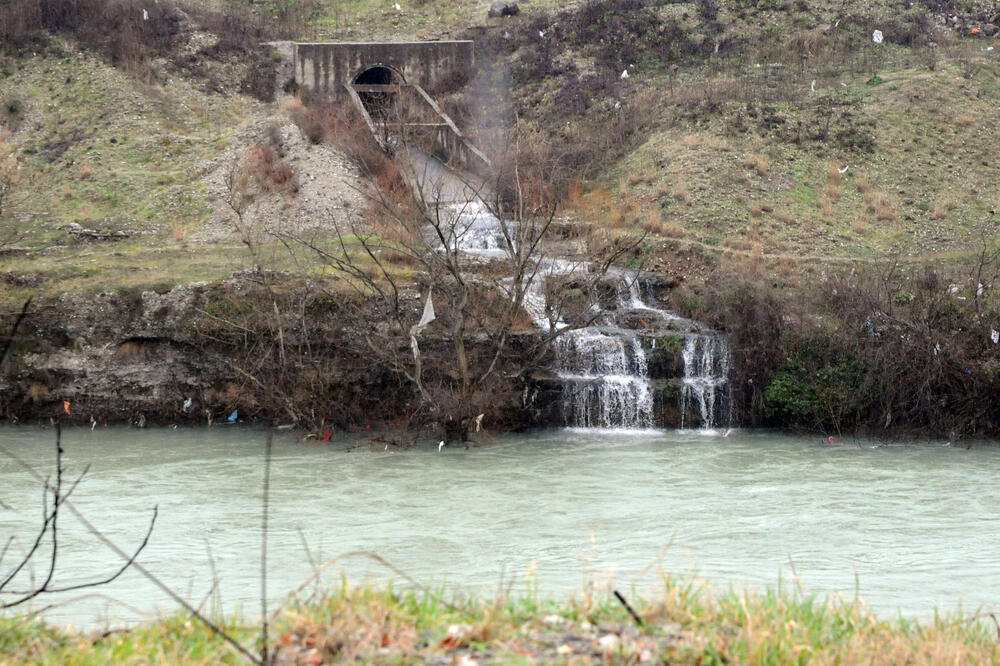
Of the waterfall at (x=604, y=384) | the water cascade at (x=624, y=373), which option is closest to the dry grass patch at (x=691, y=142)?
the water cascade at (x=624, y=373)

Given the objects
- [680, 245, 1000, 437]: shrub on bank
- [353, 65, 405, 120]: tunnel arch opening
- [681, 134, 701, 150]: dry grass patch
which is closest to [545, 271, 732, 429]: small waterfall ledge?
[680, 245, 1000, 437]: shrub on bank

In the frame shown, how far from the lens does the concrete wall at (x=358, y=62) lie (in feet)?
136

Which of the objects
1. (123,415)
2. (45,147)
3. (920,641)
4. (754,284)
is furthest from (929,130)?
(920,641)

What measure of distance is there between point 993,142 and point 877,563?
26517 millimetres

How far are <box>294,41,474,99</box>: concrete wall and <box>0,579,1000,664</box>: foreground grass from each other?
36.8 meters

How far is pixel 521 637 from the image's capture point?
6.09 m

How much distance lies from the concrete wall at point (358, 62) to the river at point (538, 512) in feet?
74.9

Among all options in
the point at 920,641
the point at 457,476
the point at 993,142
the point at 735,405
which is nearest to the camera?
the point at 920,641

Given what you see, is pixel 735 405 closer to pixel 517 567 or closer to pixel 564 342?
pixel 564 342

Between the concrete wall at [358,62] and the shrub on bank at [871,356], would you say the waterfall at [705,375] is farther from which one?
the concrete wall at [358,62]

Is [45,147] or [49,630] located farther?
[45,147]

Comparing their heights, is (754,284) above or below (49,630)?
above

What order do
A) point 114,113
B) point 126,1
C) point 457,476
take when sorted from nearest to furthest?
point 457,476 → point 114,113 → point 126,1

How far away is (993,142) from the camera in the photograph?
112 ft
